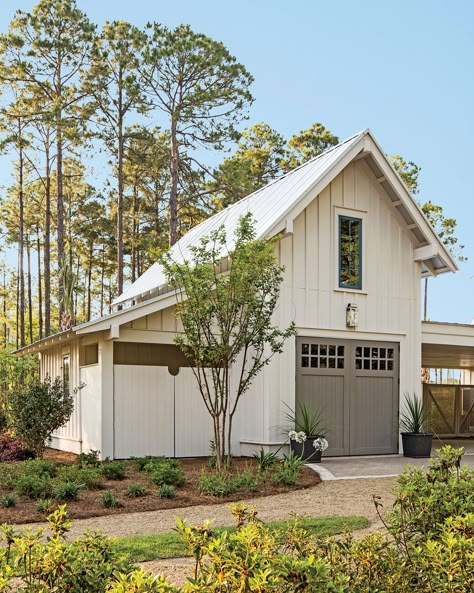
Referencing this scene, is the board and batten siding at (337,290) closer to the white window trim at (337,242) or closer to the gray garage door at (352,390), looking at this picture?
the white window trim at (337,242)

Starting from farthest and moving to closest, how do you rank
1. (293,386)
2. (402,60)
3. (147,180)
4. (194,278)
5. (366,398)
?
(147,180), (402,60), (366,398), (293,386), (194,278)

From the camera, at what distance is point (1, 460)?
1377 cm

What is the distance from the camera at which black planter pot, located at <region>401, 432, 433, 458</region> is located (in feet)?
47.3

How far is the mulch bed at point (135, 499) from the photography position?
8616 millimetres

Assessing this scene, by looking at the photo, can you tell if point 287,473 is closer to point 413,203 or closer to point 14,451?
point 14,451

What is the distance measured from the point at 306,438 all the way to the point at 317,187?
4.59 meters

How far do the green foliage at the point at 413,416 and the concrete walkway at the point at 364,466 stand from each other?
24.3 inches

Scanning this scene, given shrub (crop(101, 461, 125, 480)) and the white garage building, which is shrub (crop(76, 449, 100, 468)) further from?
the white garage building

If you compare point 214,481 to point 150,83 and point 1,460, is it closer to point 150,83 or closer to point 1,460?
point 1,460

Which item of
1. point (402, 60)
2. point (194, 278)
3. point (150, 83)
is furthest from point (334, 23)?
point (150, 83)

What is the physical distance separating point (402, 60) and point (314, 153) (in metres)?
16.6

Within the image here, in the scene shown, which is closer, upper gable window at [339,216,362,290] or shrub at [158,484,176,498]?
shrub at [158,484,176,498]

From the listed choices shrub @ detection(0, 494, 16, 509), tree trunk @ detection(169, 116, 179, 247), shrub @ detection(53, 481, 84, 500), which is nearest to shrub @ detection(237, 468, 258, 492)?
shrub @ detection(53, 481, 84, 500)

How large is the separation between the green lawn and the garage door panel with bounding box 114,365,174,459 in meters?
6.13
